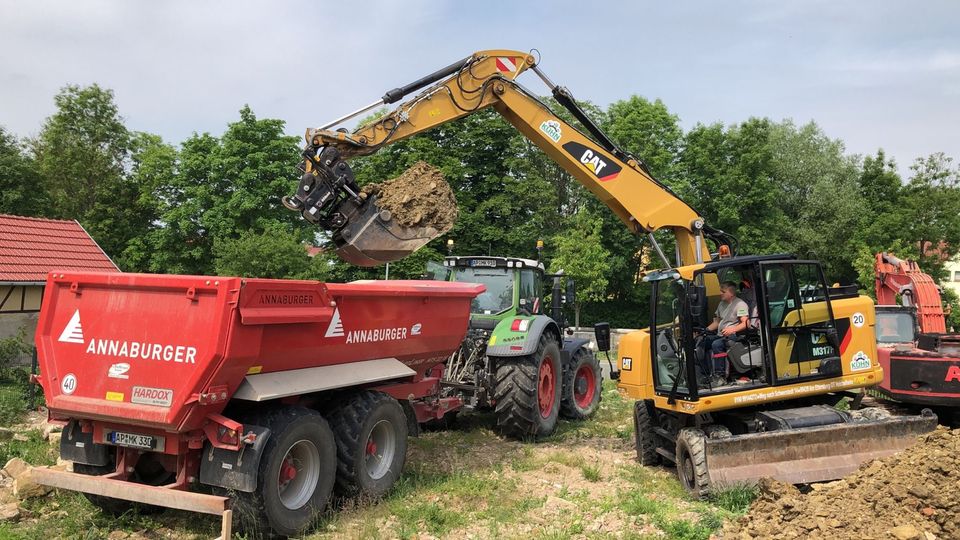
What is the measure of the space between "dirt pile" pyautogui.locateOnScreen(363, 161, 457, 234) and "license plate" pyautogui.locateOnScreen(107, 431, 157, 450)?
9.46 feet

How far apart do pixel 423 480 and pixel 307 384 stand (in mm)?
1848

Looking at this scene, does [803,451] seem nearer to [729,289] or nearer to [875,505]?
[875,505]

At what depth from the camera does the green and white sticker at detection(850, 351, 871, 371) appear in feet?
22.9

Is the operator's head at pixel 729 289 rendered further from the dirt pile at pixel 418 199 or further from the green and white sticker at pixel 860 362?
the dirt pile at pixel 418 199

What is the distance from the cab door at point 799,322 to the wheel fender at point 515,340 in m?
2.66

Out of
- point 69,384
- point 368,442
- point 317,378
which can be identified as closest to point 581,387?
point 368,442

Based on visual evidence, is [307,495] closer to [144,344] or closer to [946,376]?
[144,344]

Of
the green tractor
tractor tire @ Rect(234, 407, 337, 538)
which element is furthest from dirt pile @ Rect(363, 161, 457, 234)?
tractor tire @ Rect(234, 407, 337, 538)

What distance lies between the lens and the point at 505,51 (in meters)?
7.96

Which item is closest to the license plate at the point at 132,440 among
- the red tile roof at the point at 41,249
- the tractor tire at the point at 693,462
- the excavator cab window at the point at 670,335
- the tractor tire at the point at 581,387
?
the tractor tire at the point at 693,462

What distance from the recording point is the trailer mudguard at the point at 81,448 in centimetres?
511

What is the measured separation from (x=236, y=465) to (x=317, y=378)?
0.96 metres

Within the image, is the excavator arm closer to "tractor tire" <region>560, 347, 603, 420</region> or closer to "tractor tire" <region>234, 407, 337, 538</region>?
"tractor tire" <region>234, 407, 337, 538</region>

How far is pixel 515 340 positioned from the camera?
8102mm
